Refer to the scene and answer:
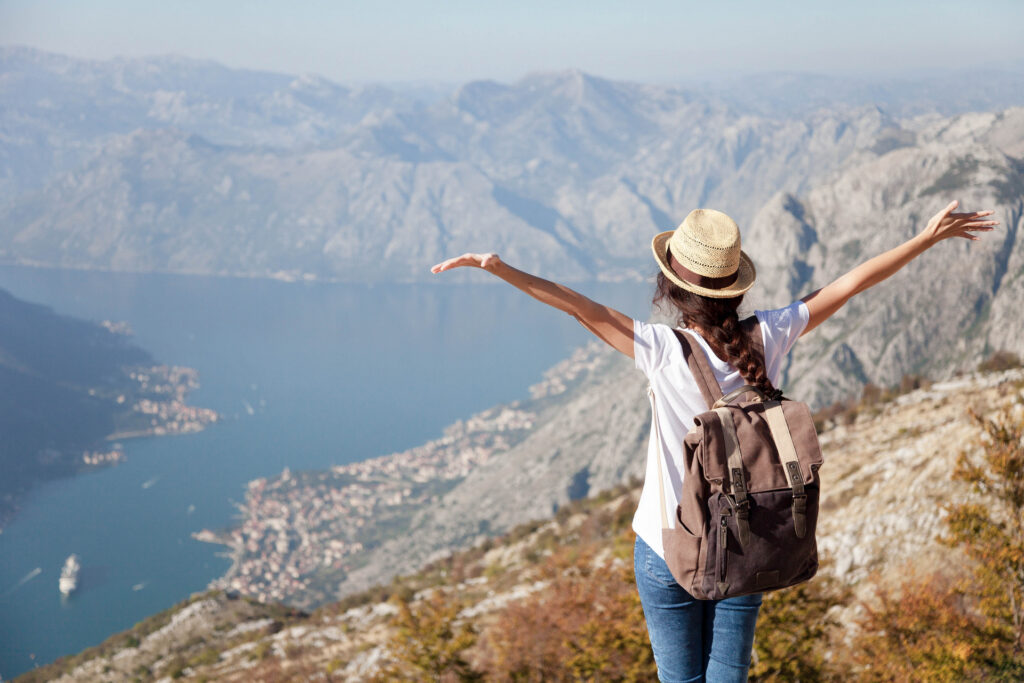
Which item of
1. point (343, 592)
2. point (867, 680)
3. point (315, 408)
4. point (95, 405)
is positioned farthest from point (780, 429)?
point (95, 405)

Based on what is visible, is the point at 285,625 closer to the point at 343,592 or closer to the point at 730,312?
the point at 730,312

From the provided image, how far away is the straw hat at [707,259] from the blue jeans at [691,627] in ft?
3.43

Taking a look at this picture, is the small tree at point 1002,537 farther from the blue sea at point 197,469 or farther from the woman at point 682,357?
the blue sea at point 197,469

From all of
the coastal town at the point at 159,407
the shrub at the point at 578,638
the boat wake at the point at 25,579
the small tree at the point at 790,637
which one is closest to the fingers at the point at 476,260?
the shrub at the point at 578,638

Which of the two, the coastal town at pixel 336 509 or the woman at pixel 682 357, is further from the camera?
the coastal town at pixel 336 509

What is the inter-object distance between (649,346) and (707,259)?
0.43 metres

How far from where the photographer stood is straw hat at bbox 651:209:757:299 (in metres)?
2.50

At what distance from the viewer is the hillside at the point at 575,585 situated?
6922mm

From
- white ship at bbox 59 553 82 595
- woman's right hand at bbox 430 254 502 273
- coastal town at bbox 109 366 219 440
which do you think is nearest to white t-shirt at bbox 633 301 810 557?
woman's right hand at bbox 430 254 502 273

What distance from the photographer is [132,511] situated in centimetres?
10475

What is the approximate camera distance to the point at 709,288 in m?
2.51

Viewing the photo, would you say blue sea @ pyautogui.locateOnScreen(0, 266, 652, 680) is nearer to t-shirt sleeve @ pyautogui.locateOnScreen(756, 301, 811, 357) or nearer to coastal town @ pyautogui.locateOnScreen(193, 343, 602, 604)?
coastal town @ pyautogui.locateOnScreen(193, 343, 602, 604)

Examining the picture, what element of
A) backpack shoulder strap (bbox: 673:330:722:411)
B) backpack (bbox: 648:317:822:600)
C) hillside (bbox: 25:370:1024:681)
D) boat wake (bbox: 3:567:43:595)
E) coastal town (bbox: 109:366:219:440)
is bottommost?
boat wake (bbox: 3:567:43:595)

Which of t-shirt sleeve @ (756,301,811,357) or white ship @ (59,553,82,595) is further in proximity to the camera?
white ship @ (59,553,82,595)
